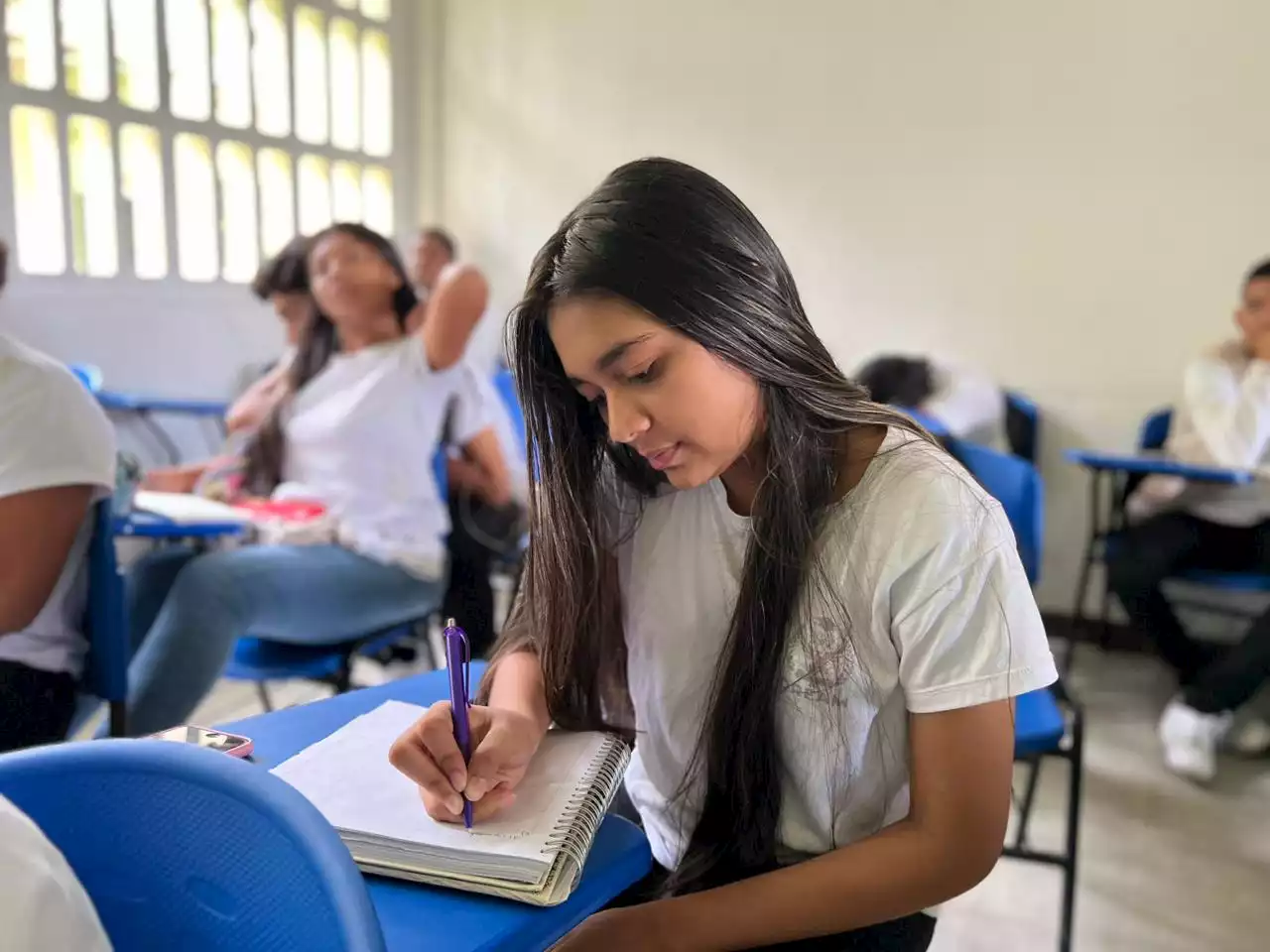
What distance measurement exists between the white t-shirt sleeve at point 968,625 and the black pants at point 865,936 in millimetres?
222

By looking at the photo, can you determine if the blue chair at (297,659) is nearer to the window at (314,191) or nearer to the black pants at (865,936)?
the black pants at (865,936)

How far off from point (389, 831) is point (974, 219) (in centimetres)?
324

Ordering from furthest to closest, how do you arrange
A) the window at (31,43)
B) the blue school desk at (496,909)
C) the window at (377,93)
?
the window at (377,93) → the window at (31,43) → the blue school desk at (496,909)

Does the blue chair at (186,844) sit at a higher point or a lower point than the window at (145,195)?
lower

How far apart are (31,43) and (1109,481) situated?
3575mm

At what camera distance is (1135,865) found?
2.01 metres

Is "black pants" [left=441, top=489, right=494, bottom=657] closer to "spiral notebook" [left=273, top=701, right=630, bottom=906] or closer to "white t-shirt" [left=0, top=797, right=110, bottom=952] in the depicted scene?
"spiral notebook" [left=273, top=701, right=630, bottom=906]

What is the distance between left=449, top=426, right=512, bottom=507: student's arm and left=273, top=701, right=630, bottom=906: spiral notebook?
144cm

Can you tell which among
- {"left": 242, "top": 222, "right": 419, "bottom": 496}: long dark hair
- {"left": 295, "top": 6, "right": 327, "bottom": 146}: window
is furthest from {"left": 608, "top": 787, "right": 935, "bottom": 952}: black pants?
{"left": 295, "top": 6, "right": 327, "bottom": 146}: window

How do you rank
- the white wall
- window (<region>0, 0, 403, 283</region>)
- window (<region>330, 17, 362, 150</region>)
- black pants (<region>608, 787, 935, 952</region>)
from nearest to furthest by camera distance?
1. black pants (<region>608, 787, 935, 952</region>)
2. window (<region>0, 0, 403, 283</region>)
3. the white wall
4. window (<region>330, 17, 362, 150</region>)

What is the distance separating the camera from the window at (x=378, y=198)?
416 centimetres

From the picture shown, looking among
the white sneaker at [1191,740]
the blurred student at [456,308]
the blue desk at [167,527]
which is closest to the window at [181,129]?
the blurred student at [456,308]

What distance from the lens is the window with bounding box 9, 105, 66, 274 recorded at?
9.36ft

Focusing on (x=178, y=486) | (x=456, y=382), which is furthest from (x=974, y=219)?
(x=178, y=486)
